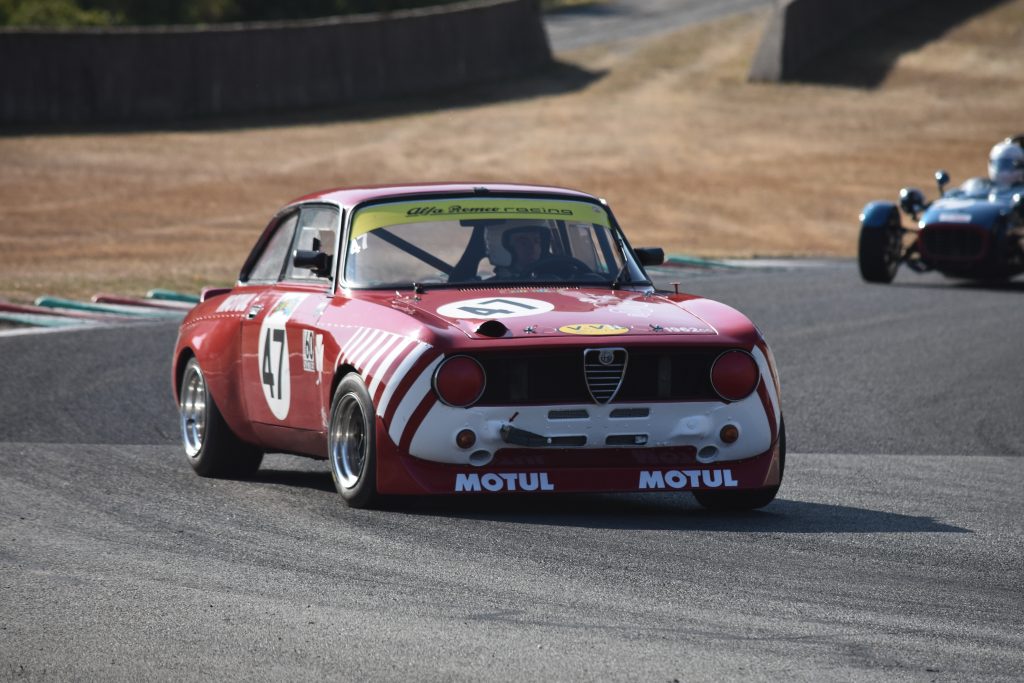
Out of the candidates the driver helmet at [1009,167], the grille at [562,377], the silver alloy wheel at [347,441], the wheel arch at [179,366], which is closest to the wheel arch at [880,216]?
the driver helmet at [1009,167]

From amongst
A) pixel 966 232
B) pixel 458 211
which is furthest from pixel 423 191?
pixel 966 232

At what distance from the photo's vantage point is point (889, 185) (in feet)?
110

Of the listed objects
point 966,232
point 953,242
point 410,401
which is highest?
point 410,401

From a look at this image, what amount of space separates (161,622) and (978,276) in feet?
52.3

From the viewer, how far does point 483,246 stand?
810 centimetres

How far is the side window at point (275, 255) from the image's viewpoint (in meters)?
8.78

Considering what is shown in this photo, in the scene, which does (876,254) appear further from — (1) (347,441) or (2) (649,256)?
(1) (347,441)

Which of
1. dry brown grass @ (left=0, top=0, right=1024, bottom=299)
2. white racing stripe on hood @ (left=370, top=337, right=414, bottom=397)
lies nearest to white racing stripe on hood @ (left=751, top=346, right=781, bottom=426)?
white racing stripe on hood @ (left=370, top=337, right=414, bottom=397)

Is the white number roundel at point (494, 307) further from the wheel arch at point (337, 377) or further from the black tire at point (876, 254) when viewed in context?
the black tire at point (876, 254)

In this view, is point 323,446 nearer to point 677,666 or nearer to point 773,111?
point 677,666

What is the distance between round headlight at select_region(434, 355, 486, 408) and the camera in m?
6.93

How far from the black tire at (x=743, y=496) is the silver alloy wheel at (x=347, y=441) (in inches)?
52.2

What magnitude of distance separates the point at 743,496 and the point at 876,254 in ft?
41.7

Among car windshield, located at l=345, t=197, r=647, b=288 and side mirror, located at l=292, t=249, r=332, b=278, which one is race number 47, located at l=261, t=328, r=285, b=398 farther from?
car windshield, located at l=345, t=197, r=647, b=288
